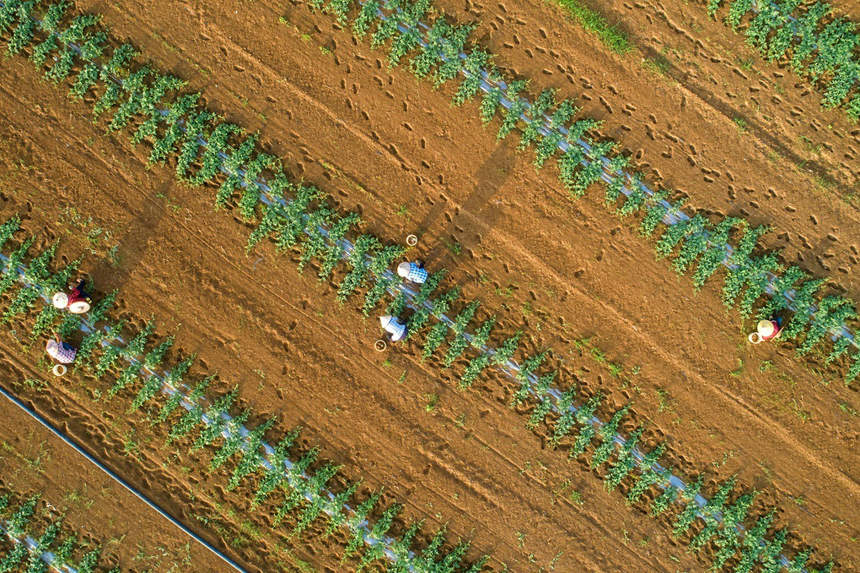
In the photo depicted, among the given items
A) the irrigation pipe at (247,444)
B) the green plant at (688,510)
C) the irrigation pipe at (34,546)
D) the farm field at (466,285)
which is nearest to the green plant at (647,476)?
the farm field at (466,285)

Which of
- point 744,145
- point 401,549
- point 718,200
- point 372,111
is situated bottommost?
point 401,549

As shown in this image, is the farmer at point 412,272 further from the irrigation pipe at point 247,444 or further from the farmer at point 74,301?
the farmer at point 74,301

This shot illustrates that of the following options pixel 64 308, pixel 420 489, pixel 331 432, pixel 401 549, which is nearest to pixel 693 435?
pixel 420 489

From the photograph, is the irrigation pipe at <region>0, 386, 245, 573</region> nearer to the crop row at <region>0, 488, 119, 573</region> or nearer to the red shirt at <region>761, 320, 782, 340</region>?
the crop row at <region>0, 488, 119, 573</region>

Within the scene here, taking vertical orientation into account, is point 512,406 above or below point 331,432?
above

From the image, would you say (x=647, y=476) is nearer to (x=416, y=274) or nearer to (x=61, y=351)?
(x=416, y=274)

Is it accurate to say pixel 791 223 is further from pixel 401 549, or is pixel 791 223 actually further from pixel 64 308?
pixel 64 308
